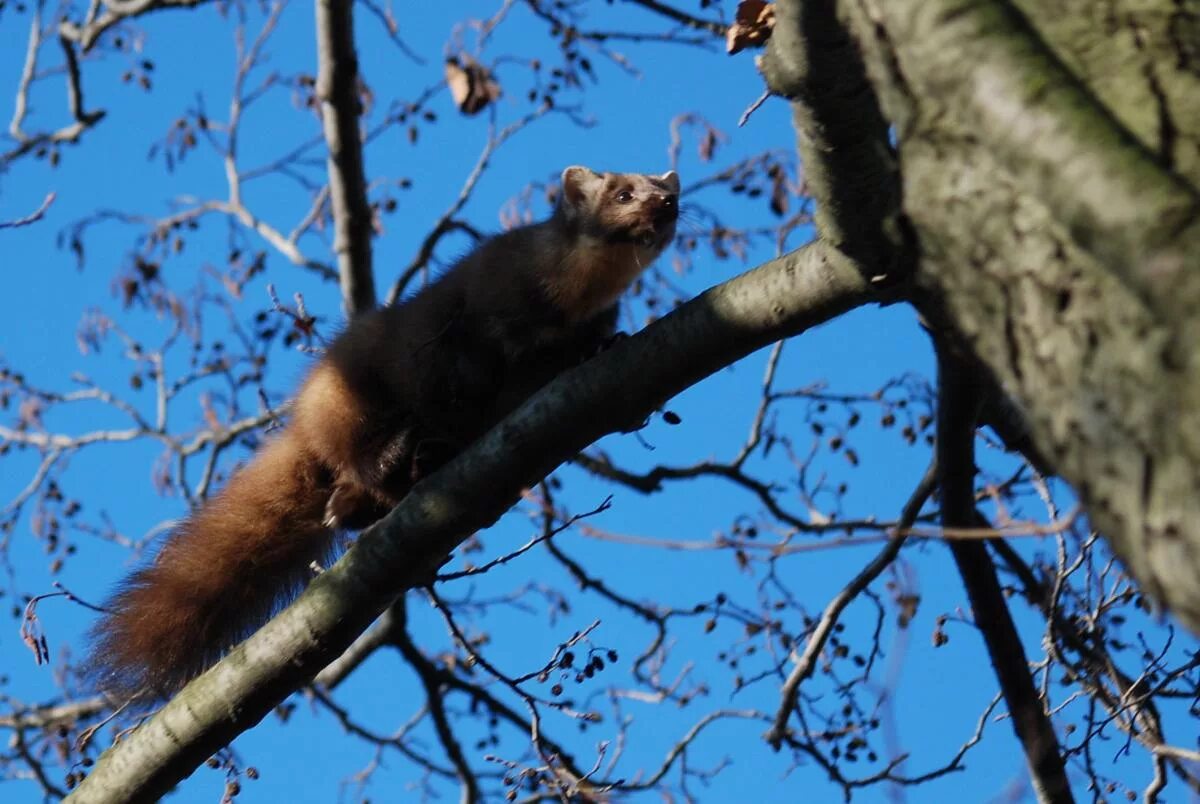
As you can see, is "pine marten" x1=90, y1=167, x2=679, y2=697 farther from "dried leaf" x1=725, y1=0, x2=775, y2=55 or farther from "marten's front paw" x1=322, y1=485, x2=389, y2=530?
"dried leaf" x1=725, y1=0, x2=775, y2=55

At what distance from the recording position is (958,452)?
200 inches

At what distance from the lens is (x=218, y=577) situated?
595cm

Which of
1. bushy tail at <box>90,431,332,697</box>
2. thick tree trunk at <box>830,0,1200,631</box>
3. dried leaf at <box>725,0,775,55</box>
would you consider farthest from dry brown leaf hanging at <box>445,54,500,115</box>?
thick tree trunk at <box>830,0,1200,631</box>

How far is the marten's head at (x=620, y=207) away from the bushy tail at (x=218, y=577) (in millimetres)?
1856

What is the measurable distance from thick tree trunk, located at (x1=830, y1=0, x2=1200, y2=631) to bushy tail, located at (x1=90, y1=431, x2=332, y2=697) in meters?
4.50

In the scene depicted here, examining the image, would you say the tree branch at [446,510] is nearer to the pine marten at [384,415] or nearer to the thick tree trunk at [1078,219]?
the pine marten at [384,415]

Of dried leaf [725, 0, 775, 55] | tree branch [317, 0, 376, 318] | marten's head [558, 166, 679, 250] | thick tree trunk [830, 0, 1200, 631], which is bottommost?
thick tree trunk [830, 0, 1200, 631]

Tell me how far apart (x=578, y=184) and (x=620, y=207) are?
35 cm

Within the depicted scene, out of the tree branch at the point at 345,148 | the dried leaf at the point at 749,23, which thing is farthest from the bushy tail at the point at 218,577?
the dried leaf at the point at 749,23

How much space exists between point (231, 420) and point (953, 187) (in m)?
9.12

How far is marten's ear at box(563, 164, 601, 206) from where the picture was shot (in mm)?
6914

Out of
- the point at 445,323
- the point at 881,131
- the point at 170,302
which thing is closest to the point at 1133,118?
the point at 881,131

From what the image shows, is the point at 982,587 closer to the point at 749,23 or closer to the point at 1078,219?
the point at 749,23

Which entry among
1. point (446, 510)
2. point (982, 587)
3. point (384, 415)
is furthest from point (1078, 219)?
point (384, 415)
